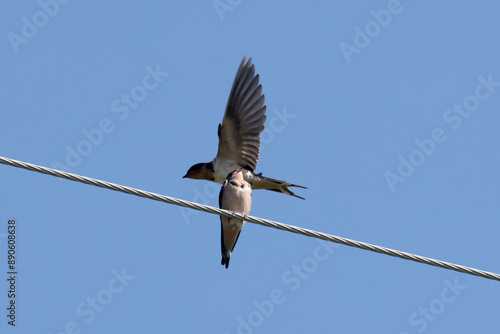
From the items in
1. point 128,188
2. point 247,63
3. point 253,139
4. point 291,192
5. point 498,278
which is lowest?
point 498,278

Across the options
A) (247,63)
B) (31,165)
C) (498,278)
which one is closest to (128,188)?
(31,165)

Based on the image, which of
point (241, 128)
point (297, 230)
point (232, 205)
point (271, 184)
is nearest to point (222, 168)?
point (241, 128)

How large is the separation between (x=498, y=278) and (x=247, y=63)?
546 cm

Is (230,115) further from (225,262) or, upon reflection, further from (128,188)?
(128,188)

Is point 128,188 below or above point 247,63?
below

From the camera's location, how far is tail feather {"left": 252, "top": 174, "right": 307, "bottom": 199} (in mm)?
9945

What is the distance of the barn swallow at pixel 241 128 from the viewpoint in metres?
10.3

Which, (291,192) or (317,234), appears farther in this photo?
(291,192)

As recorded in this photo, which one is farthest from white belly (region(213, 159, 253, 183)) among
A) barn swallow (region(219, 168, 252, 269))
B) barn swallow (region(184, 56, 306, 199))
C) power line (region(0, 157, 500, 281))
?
power line (region(0, 157, 500, 281))

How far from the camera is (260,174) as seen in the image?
9.98 m

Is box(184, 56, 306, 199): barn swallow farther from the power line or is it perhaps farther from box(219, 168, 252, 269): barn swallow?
the power line

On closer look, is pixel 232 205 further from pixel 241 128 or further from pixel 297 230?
pixel 297 230

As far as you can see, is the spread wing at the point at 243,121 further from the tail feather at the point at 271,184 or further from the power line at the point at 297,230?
the power line at the point at 297,230

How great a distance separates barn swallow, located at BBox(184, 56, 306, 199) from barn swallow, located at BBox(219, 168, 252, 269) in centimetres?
85
